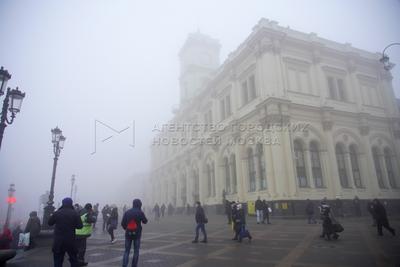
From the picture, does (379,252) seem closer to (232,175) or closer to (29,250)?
(29,250)

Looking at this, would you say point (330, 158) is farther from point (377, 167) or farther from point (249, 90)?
point (249, 90)

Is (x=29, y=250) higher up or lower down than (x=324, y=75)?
lower down

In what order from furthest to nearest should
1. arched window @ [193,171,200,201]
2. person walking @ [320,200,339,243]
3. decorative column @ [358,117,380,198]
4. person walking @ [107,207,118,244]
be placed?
arched window @ [193,171,200,201], decorative column @ [358,117,380,198], person walking @ [107,207,118,244], person walking @ [320,200,339,243]

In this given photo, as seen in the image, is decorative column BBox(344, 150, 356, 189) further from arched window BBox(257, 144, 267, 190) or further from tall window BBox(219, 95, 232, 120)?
tall window BBox(219, 95, 232, 120)

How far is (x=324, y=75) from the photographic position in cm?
2752

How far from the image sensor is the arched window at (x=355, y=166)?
85.5 feet

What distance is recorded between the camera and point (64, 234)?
5.96 metres

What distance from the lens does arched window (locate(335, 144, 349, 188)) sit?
83.3 ft

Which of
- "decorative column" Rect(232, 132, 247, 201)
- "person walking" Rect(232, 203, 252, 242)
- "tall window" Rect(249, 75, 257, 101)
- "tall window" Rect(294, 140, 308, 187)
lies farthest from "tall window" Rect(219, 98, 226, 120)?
"person walking" Rect(232, 203, 252, 242)

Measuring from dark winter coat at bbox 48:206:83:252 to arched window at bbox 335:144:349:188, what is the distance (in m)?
24.7

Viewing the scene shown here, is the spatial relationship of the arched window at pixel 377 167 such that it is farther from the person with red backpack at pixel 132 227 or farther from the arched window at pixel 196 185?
the person with red backpack at pixel 132 227

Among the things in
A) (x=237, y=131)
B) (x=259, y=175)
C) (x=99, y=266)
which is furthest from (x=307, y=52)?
(x=99, y=266)

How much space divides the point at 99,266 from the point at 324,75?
2671cm

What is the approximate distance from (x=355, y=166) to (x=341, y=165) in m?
1.94
